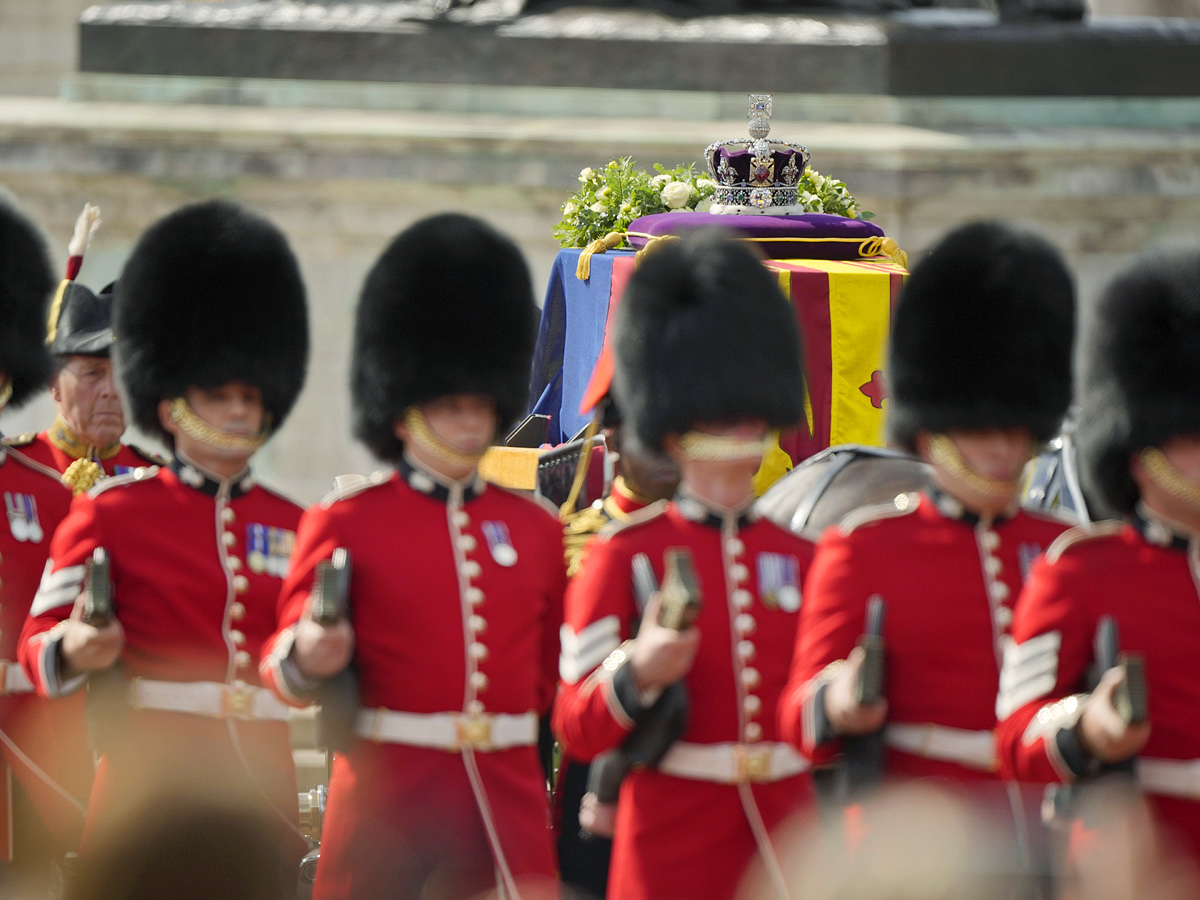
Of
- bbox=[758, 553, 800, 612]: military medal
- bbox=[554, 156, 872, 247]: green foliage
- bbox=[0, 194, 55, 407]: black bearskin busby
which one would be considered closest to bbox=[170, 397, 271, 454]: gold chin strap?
bbox=[0, 194, 55, 407]: black bearskin busby

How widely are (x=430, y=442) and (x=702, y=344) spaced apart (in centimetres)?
54

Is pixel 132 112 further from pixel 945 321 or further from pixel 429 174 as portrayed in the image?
pixel 945 321

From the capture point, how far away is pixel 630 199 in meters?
6.82

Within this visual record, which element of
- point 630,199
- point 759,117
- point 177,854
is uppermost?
point 759,117

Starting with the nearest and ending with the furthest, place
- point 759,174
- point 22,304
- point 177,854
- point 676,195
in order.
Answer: point 177,854
point 22,304
point 759,174
point 676,195

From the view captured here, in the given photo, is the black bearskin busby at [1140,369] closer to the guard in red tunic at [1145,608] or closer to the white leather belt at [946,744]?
the guard in red tunic at [1145,608]

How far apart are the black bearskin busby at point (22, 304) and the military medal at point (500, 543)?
55.2 inches

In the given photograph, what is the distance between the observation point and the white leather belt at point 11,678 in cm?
379

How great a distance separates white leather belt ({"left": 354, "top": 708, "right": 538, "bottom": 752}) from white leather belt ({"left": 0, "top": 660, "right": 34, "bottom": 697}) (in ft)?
2.96

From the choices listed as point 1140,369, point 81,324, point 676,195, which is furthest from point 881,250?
point 1140,369

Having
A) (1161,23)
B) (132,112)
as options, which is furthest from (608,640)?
(1161,23)

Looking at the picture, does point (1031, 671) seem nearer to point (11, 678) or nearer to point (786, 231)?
point (11, 678)

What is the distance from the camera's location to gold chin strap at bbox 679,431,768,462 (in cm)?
311

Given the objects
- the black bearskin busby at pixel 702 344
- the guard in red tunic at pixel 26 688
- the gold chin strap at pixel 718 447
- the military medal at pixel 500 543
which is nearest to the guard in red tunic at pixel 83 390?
the guard in red tunic at pixel 26 688
